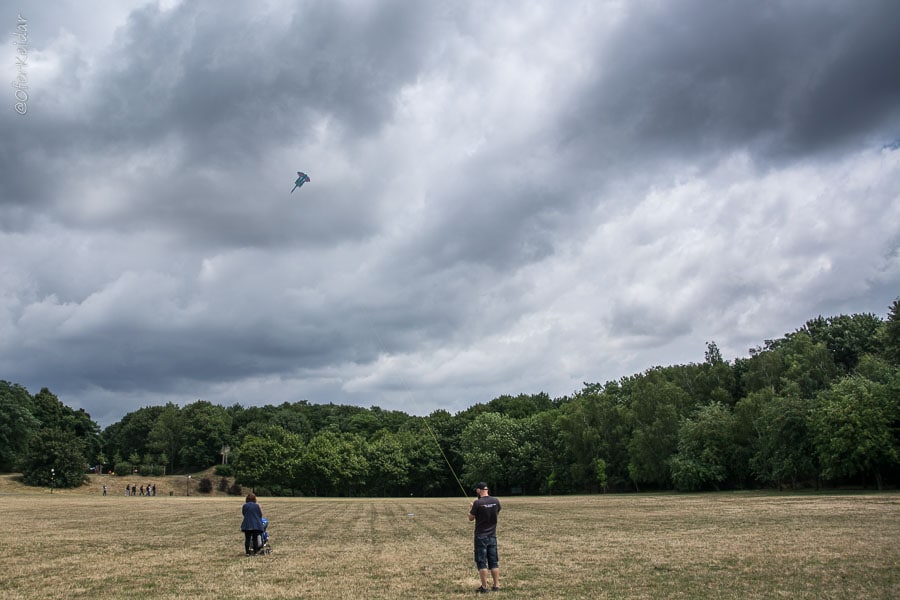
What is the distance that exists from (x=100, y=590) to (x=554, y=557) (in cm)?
1258

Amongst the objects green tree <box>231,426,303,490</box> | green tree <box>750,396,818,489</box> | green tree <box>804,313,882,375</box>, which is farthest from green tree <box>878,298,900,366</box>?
green tree <box>231,426,303,490</box>

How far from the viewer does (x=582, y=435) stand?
333 feet

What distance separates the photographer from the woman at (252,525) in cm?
2070

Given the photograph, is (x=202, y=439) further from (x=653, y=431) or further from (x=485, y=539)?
(x=485, y=539)

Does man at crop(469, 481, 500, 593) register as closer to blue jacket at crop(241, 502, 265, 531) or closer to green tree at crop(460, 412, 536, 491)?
blue jacket at crop(241, 502, 265, 531)

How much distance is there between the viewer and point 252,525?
2072 cm

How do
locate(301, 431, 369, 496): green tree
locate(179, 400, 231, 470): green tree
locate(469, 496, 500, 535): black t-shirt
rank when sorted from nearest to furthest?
locate(469, 496, 500, 535): black t-shirt, locate(301, 431, 369, 496): green tree, locate(179, 400, 231, 470): green tree

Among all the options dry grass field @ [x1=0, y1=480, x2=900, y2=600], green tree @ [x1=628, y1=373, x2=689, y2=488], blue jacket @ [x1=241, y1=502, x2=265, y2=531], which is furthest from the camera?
green tree @ [x1=628, y1=373, x2=689, y2=488]

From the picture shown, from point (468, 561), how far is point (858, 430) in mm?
54897

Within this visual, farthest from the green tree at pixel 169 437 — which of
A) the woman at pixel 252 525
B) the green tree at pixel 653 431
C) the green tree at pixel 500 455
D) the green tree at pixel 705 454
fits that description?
the woman at pixel 252 525

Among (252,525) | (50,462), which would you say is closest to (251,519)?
(252,525)

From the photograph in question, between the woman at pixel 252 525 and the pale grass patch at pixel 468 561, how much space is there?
59cm

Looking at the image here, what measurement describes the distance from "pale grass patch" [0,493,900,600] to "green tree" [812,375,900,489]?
3219 cm

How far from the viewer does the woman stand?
2070cm
